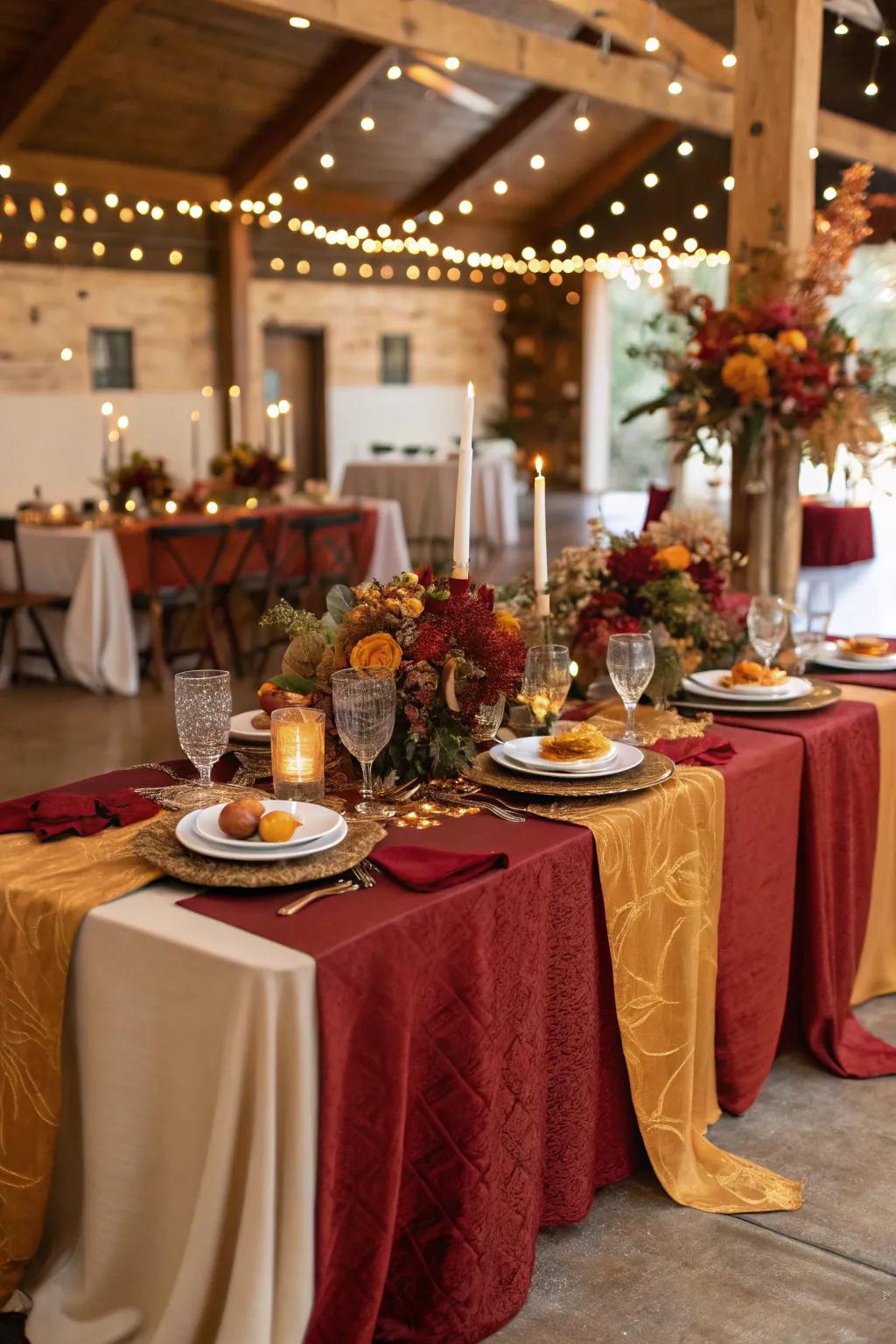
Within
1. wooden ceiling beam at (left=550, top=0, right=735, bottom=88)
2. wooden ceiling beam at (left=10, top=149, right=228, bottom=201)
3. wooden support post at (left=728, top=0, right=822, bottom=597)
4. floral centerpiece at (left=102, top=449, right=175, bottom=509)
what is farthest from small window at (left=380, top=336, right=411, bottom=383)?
wooden support post at (left=728, top=0, right=822, bottom=597)

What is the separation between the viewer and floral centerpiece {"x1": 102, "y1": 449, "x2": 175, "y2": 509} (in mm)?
6930

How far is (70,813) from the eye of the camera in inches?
80.4

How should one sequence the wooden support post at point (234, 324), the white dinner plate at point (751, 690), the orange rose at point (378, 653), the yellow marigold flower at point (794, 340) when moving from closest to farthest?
the orange rose at point (378, 653) → the white dinner plate at point (751, 690) → the yellow marigold flower at point (794, 340) → the wooden support post at point (234, 324)

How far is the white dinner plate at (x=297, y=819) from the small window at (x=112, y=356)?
955 cm

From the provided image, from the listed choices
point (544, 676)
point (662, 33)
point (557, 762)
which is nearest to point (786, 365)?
point (544, 676)

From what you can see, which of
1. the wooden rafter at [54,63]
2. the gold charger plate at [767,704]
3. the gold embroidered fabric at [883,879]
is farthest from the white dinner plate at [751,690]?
the wooden rafter at [54,63]

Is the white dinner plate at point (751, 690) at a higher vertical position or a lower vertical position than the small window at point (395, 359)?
lower

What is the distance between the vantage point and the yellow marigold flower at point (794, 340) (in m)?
3.76

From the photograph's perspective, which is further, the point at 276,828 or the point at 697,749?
the point at 697,749

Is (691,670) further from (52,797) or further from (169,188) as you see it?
(169,188)

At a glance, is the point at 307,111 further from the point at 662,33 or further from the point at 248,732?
the point at 248,732

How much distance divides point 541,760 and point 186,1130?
2.93 feet

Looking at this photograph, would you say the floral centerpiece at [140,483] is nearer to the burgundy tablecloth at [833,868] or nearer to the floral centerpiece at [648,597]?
the floral centerpiece at [648,597]

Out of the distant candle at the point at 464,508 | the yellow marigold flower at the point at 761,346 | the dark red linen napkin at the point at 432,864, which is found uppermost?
the yellow marigold flower at the point at 761,346
